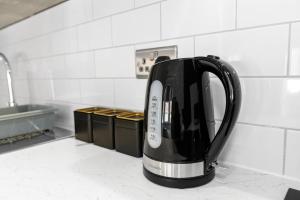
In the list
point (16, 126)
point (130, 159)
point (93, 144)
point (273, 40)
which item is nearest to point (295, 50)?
point (273, 40)

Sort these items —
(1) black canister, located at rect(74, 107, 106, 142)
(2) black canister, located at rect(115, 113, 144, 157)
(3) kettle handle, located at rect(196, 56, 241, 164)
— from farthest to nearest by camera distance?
(1) black canister, located at rect(74, 107, 106, 142)
(2) black canister, located at rect(115, 113, 144, 157)
(3) kettle handle, located at rect(196, 56, 241, 164)

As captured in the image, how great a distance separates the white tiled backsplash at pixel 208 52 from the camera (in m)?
→ 0.48

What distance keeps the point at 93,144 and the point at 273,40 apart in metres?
0.61

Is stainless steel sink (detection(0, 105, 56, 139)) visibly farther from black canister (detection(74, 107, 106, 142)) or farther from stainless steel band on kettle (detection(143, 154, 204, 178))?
stainless steel band on kettle (detection(143, 154, 204, 178))

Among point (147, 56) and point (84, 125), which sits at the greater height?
point (147, 56)

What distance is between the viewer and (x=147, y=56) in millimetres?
710

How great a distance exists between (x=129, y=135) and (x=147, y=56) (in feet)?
0.82

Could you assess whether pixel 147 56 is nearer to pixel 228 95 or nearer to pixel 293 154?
pixel 228 95

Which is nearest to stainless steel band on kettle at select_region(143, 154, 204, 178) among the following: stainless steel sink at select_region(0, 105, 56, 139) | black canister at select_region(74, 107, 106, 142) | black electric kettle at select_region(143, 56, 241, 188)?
black electric kettle at select_region(143, 56, 241, 188)

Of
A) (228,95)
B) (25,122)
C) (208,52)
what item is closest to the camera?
(228,95)

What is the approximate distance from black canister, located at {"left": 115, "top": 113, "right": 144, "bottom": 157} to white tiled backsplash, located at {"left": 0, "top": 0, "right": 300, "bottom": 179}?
4.4 inches

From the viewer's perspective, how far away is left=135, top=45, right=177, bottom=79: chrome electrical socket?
656mm

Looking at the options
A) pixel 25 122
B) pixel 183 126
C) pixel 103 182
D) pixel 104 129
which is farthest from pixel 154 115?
pixel 25 122

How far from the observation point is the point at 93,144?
2.58 feet
